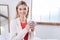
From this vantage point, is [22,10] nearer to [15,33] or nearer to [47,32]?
[15,33]

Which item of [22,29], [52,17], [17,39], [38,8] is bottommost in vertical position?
[17,39]

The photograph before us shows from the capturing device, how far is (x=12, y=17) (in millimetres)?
1546

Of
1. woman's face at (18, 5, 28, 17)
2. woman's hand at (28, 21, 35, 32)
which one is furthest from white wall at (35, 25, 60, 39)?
woman's face at (18, 5, 28, 17)

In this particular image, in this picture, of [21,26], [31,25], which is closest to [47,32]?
[31,25]

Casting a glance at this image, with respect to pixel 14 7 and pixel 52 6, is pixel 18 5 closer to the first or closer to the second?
pixel 14 7

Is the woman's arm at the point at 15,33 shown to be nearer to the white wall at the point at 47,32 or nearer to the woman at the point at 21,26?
the woman at the point at 21,26

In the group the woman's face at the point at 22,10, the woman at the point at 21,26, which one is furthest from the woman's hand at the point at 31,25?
the woman's face at the point at 22,10

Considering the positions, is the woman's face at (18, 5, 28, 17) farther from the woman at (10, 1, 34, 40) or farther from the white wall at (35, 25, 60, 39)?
the white wall at (35, 25, 60, 39)

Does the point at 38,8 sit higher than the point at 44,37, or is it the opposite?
the point at 38,8

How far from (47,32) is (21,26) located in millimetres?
331

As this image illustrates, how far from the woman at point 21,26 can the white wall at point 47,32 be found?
0.25 feet

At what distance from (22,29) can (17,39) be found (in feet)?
0.45

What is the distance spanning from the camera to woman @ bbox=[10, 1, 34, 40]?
1517mm

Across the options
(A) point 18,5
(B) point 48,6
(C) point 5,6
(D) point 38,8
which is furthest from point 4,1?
(B) point 48,6
